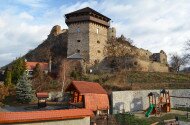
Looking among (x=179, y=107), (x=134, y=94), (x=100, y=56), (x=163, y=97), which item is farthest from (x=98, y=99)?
(x=100, y=56)

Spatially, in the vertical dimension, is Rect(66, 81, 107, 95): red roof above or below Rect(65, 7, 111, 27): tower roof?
below

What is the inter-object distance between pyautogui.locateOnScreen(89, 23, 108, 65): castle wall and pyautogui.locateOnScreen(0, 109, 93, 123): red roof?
2835cm

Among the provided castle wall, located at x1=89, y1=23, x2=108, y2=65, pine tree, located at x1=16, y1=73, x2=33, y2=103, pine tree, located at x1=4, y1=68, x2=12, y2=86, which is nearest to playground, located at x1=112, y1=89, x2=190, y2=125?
pine tree, located at x1=16, y1=73, x2=33, y2=103

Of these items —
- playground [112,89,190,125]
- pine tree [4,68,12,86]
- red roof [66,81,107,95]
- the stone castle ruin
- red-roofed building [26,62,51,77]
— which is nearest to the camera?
playground [112,89,190,125]

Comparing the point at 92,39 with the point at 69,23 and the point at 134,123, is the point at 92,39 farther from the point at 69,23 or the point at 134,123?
the point at 134,123

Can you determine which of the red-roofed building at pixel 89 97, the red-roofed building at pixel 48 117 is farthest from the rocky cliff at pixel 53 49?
the red-roofed building at pixel 48 117

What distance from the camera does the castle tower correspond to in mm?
49531

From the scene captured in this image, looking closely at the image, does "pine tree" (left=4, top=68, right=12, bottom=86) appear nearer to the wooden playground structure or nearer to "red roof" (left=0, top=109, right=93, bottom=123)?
the wooden playground structure

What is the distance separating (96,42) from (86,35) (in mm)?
2019

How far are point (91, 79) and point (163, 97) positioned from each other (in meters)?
12.0

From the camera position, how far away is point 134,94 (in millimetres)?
32094

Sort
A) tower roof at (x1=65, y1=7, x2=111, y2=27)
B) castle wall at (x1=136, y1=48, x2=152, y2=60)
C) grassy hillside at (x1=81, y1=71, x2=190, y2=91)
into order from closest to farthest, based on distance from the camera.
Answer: grassy hillside at (x1=81, y1=71, x2=190, y2=91)
tower roof at (x1=65, y1=7, x2=111, y2=27)
castle wall at (x1=136, y1=48, x2=152, y2=60)

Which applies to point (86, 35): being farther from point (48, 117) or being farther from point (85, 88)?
point (48, 117)

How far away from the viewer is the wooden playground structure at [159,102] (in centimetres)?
3022
